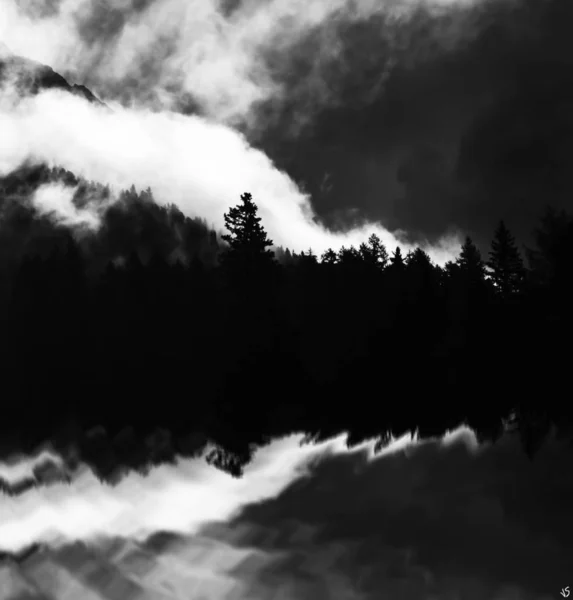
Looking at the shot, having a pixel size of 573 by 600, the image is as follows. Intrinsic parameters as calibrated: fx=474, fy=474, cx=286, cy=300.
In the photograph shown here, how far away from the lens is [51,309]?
57562mm

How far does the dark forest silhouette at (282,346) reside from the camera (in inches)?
559

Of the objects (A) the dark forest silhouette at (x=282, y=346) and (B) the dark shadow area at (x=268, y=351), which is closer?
(B) the dark shadow area at (x=268, y=351)

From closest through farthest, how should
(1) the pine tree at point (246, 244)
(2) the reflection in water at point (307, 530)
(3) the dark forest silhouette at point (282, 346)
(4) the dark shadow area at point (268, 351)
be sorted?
(2) the reflection in water at point (307, 530)
(4) the dark shadow area at point (268, 351)
(3) the dark forest silhouette at point (282, 346)
(1) the pine tree at point (246, 244)

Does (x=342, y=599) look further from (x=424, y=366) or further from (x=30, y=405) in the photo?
(x=424, y=366)

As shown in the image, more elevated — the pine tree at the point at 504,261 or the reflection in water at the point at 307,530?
the pine tree at the point at 504,261

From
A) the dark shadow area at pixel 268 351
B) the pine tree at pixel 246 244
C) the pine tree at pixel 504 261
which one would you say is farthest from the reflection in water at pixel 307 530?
the pine tree at pixel 504 261

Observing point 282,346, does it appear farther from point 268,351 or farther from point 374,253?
point 374,253

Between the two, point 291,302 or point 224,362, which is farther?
point 291,302

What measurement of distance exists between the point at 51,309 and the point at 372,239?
51.3 metres

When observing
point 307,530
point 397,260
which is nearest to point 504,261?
point 397,260

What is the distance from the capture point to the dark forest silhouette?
14.2m

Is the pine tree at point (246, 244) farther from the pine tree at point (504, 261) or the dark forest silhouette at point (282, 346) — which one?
the pine tree at point (504, 261)

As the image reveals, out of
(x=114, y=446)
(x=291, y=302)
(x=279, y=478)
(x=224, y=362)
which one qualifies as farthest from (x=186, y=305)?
(x=279, y=478)

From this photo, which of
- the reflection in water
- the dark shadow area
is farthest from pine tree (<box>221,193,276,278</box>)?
the reflection in water
